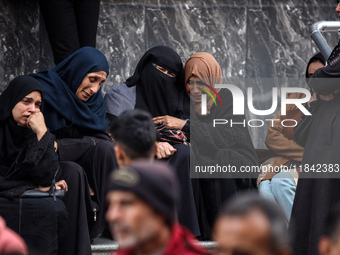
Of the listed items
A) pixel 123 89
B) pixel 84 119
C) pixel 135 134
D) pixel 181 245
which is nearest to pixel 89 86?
pixel 84 119

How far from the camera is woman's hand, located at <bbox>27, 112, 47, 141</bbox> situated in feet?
16.7

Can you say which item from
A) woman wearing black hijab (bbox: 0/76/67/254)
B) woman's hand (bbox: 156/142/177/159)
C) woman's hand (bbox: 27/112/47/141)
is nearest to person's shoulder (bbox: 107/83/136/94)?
woman's hand (bbox: 156/142/177/159)

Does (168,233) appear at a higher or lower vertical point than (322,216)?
higher

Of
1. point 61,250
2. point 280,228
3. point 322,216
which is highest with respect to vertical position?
point 280,228

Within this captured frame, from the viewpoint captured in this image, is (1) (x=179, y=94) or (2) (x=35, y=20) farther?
(2) (x=35, y=20)

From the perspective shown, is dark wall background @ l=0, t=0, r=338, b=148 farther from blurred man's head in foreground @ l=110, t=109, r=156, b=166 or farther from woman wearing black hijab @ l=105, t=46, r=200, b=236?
blurred man's head in foreground @ l=110, t=109, r=156, b=166

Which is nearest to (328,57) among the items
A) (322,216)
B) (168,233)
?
(322,216)

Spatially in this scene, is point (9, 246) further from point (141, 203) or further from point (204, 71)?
point (204, 71)

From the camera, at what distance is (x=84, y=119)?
577 cm

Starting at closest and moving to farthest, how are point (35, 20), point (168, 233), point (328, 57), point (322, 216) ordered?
point (168, 233) < point (322, 216) < point (328, 57) < point (35, 20)

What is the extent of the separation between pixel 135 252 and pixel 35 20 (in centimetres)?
473

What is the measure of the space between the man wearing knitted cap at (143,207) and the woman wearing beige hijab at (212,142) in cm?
297

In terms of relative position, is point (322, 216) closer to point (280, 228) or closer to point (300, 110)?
point (300, 110)

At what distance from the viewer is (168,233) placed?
2633 mm
